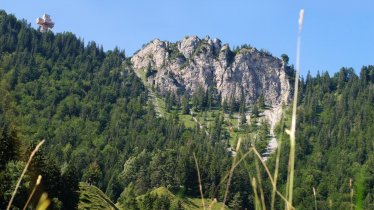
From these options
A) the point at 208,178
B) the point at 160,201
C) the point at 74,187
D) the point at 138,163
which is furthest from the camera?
the point at 138,163

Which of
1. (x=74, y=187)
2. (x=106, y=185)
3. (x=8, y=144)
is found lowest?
(x=106, y=185)

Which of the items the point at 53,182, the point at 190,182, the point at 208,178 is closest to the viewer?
the point at 53,182

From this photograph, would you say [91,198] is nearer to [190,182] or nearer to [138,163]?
[190,182]

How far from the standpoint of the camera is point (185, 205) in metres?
115

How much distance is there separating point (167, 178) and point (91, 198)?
219 ft

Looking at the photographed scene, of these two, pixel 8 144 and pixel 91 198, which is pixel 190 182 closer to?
pixel 91 198

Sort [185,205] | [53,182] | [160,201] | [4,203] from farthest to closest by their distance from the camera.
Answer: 1. [185,205]
2. [160,201]
3. [53,182]
4. [4,203]

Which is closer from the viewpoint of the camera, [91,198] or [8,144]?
[8,144]

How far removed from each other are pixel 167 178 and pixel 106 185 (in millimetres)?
31987

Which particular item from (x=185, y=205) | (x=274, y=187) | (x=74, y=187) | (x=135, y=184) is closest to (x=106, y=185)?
(x=135, y=184)

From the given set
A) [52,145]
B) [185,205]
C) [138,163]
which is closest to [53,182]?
[185,205]

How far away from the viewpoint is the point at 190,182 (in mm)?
137625

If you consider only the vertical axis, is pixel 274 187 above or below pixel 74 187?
above

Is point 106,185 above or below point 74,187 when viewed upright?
below
